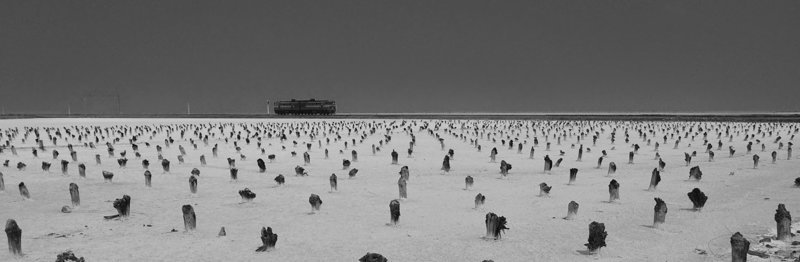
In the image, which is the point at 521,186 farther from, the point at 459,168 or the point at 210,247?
the point at 210,247

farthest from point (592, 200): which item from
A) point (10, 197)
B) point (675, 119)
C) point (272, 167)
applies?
point (675, 119)

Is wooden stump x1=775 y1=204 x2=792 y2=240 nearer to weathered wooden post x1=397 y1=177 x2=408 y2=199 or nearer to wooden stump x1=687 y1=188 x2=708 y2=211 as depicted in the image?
wooden stump x1=687 y1=188 x2=708 y2=211

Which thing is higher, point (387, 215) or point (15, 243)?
point (15, 243)

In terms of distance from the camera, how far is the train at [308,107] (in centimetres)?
6894

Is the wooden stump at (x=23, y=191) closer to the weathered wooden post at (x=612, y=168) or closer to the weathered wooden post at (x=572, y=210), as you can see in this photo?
the weathered wooden post at (x=572, y=210)

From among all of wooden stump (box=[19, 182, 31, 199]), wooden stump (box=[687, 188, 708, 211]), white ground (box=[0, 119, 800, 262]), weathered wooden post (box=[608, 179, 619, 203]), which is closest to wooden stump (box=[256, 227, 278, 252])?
white ground (box=[0, 119, 800, 262])

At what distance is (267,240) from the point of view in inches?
181

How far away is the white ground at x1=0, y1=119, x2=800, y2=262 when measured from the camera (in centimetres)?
471

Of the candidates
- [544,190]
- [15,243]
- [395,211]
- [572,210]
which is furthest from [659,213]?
[15,243]

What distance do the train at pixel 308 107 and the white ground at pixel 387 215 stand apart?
57.6 m

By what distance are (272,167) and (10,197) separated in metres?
4.95

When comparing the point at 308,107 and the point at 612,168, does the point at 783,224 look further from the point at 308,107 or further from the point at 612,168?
the point at 308,107

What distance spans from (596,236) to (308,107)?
66.2 meters

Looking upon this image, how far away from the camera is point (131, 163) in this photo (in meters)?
12.2
